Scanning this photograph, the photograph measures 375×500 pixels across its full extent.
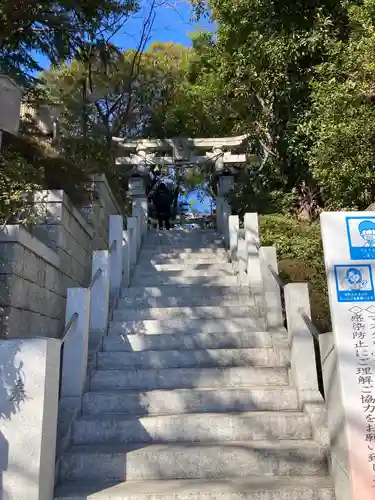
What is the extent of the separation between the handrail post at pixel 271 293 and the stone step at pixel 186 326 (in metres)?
0.17

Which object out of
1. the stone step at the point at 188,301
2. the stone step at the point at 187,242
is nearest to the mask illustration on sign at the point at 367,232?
the stone step at the point at 188,301

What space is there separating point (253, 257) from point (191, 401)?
8.61 feet

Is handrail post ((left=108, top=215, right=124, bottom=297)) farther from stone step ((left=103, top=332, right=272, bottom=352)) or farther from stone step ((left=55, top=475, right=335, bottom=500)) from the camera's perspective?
stone step ((left=55, top=475, right=335, bottom=500))

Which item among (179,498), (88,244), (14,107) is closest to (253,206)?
(88,244)

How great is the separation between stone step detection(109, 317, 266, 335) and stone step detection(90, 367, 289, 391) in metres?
0.81

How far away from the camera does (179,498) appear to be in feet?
9.17

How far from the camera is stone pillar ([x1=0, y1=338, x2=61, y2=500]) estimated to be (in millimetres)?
2637

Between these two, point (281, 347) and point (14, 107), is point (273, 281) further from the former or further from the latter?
point (14, 107)

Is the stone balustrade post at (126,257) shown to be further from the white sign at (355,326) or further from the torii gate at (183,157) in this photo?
the white sign at (355,326)

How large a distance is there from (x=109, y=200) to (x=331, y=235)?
21.8ft

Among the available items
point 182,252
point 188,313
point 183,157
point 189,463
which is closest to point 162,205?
point 183,157

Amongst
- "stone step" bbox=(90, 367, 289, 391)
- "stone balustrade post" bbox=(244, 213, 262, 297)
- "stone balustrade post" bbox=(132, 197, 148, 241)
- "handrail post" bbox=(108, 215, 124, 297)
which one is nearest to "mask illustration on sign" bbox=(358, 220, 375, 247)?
"stone step" bbox=(90, 367, 289, 391)

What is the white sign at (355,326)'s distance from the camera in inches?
105

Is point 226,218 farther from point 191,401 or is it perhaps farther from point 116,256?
point 191,401
